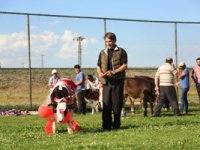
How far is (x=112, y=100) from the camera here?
11.0 metres

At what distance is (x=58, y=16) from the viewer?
20250 millimetres

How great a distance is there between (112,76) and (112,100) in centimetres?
53

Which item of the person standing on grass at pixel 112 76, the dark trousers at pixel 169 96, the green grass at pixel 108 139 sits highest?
the person standing on grass at pixel 112 76

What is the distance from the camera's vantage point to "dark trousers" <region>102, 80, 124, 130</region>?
35.9 feet

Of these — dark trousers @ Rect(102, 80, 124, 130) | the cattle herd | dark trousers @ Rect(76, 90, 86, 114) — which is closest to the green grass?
dark trousers @ Rect(102, 80, 124, 130)

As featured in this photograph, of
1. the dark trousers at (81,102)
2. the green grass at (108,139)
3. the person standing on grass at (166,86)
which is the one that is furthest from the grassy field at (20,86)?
the green grass at (108,139)

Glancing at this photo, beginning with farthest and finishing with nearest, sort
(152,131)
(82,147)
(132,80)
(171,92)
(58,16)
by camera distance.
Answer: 1. (58,16)
2. (132,80)
3. (171,92)
4. (152,131)
5. (82,147)

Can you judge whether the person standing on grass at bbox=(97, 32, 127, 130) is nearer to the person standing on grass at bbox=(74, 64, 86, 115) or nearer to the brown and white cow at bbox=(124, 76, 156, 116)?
the brown and white cow at bbox=(124, 76, 156, 116)

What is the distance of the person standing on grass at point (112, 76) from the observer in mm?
10922

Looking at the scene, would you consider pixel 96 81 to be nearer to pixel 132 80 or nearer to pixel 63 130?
pixel 132 80

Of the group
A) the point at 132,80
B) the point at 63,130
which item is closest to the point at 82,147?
the point at 63,130

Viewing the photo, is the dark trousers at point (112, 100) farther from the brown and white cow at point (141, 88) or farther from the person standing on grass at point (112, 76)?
the brown and white cow at point (141, 88)

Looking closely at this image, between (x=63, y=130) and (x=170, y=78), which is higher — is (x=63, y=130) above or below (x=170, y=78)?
below

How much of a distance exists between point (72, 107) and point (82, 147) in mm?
2647
